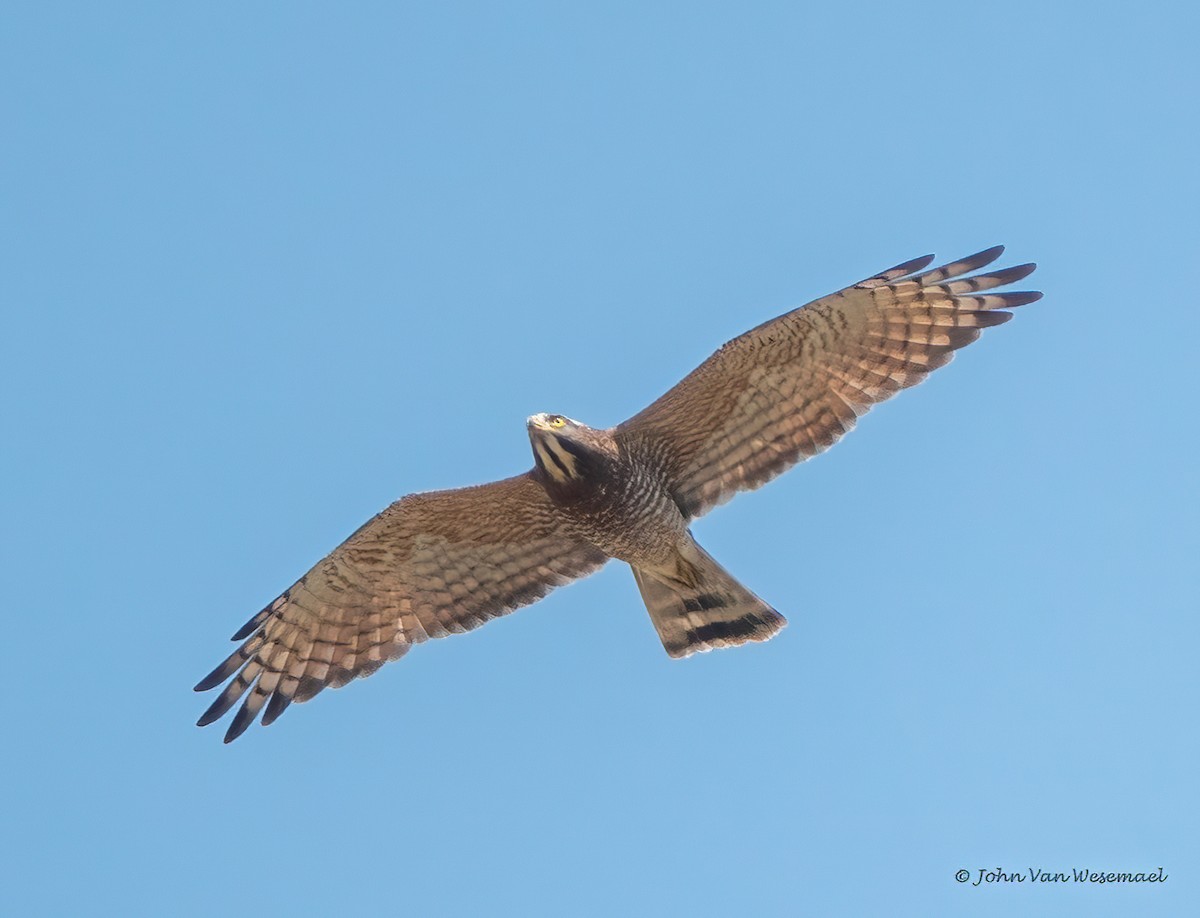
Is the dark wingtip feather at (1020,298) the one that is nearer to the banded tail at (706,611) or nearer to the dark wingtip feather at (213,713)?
the banded tail at (706,611)

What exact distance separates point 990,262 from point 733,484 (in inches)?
87.8

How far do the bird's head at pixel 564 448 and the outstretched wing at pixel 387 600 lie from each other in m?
0.86

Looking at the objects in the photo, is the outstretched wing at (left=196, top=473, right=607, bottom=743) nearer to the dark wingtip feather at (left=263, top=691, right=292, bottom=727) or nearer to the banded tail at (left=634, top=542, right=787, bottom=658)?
the dark wingtip feather at (left=263, top=691, right=292, bottom=727)

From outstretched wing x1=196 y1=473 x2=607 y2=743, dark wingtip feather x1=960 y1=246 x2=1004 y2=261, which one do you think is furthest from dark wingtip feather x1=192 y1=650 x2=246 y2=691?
dark wingtip feather x1=960 y1=246 x2=1004 y2=261

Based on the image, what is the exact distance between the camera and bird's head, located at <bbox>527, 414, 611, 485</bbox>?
29.6 ft

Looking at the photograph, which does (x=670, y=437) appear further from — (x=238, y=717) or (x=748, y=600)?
(x=238, y=717)

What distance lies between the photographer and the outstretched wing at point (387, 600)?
Answer: 1000 centimetres

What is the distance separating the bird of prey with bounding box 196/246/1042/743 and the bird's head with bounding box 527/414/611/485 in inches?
0.4

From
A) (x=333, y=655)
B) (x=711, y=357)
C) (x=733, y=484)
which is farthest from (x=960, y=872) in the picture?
(x=333, y=655)

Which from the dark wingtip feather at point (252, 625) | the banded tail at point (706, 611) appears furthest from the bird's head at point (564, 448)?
the dark wingtip feather at point (252, 625)

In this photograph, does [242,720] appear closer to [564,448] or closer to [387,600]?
[387,600]

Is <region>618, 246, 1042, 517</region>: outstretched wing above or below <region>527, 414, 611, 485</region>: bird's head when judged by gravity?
above

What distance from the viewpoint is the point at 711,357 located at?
9281 mm

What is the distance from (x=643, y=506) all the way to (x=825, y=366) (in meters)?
1.53
